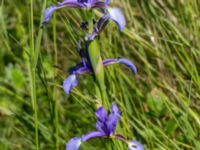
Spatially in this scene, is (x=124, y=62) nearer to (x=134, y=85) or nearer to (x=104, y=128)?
(x=104, y=128)

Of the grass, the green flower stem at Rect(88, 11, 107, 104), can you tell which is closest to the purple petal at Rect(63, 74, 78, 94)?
the green flower stem at Rect(88, 11, 107, 104)

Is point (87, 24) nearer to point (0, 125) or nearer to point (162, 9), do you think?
point (162, 9)

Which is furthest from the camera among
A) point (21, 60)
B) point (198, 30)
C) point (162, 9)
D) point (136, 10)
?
point (21, 60)

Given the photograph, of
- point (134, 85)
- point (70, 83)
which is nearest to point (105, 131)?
point (70, 83)

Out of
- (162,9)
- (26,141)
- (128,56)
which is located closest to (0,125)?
(26,141)

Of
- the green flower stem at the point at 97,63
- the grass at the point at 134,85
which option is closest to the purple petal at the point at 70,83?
the green flower stem at the point at 97,63
